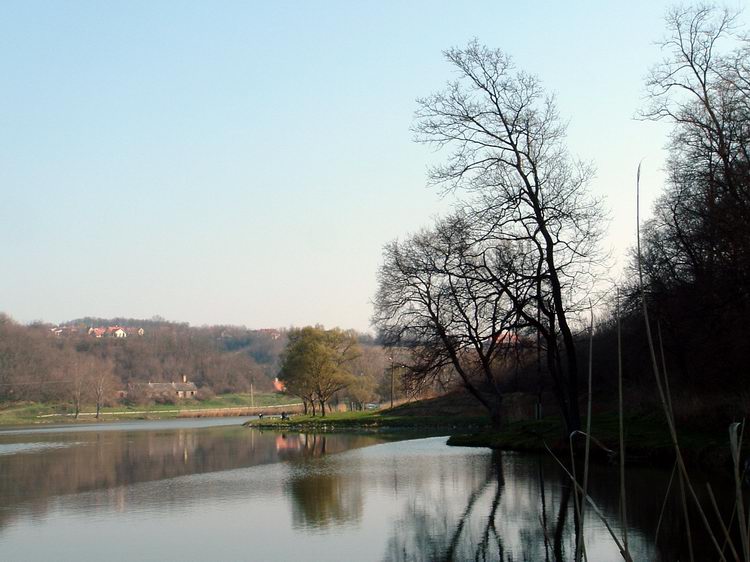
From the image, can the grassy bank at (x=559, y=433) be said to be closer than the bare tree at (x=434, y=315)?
Yes

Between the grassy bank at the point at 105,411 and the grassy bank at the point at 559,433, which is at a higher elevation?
the grassy bank at the point at 105,411

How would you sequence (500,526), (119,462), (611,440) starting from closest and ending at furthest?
1. (500,526)
2. (611,440)
3. (119,462)

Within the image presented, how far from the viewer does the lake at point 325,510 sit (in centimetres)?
1270

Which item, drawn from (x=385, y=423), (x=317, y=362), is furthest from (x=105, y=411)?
(x=385, y=423)

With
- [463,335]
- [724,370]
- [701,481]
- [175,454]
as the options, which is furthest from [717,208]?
[175,454]

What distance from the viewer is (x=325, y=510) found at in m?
17.0

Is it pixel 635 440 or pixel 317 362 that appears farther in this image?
pixel 317 362

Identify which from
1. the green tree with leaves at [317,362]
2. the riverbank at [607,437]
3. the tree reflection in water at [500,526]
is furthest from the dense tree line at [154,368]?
the tree reflection in water at [500,526]

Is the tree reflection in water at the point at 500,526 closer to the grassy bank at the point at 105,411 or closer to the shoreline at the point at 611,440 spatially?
the shoreline at the point at 611,440

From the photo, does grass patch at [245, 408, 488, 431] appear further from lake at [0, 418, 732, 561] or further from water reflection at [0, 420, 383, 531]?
lake at [0, 418, 732, 561]

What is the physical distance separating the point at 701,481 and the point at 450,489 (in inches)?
218

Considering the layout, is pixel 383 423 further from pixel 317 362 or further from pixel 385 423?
pixel 317 362

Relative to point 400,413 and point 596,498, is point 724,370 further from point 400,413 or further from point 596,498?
point 400,413

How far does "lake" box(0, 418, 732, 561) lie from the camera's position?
12.7m
